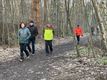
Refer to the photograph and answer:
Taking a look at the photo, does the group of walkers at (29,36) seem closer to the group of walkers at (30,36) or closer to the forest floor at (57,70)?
the group of walkers at (30,36)

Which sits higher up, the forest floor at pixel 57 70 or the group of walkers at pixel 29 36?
the group of walkers at pixel 29 36

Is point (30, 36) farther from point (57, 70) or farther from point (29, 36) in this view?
point (57, 70)

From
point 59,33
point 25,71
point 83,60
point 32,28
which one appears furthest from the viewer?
point 59,33

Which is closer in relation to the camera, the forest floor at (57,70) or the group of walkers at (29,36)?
the forest floor at (57,70)

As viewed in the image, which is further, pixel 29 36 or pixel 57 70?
pixel 29 36

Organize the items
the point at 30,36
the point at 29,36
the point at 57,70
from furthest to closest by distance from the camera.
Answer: the point at 30,36
the point at 29,36
the point at 57,70

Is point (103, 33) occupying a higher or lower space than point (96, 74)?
higher

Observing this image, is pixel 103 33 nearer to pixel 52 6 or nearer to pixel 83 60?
pixel 83 60

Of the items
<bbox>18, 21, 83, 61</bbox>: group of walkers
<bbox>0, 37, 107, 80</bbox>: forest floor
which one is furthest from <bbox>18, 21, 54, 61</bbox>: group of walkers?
<bbox>0, 37, 107, 80</bbox>: forest floor

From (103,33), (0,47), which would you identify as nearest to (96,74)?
(103,33)

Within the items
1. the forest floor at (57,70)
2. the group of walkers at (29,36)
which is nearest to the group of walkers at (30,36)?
the group of walkers at (29,36)

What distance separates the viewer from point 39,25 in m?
36.2

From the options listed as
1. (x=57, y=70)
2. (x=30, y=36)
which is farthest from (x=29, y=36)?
(x=57, y=70)

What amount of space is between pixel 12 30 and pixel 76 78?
763 inches
